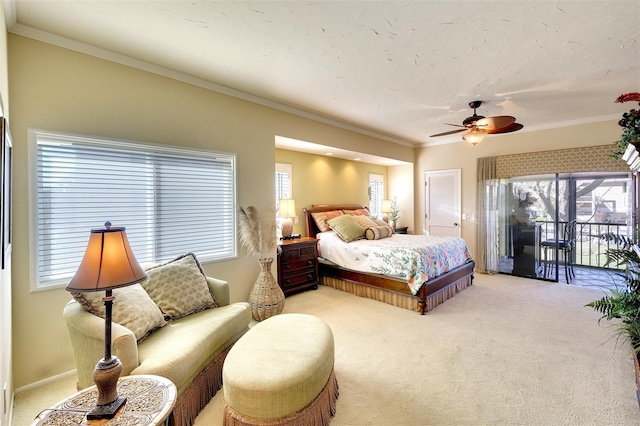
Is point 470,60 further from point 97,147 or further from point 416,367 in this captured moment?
point 97,147

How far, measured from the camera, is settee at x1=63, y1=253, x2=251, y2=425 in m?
1.66

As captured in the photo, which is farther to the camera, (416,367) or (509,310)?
(509,310)

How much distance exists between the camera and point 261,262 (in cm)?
339

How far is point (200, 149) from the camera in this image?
3139mm

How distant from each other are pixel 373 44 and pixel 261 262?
8.49 feet

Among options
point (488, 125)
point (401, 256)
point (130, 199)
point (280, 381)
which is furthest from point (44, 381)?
point (488, 125)

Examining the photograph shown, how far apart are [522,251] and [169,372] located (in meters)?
6.01

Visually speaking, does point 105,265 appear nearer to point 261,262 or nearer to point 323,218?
point 261,262

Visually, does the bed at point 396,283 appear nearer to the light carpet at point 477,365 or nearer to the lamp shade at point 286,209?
the light carpet at point 477,365

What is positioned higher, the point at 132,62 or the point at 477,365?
the point at 132,62

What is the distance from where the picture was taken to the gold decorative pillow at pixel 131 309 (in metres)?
1.78

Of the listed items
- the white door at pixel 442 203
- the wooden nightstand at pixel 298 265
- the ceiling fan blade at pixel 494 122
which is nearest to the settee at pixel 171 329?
the wooden nightstand at pixel 298 265

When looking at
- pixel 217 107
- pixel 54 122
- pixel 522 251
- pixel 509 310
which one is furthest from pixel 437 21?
pixel 522 251

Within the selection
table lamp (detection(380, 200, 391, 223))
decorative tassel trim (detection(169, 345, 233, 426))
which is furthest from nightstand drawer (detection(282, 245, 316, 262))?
table lamp (detection(380, 200, 391, 223))
